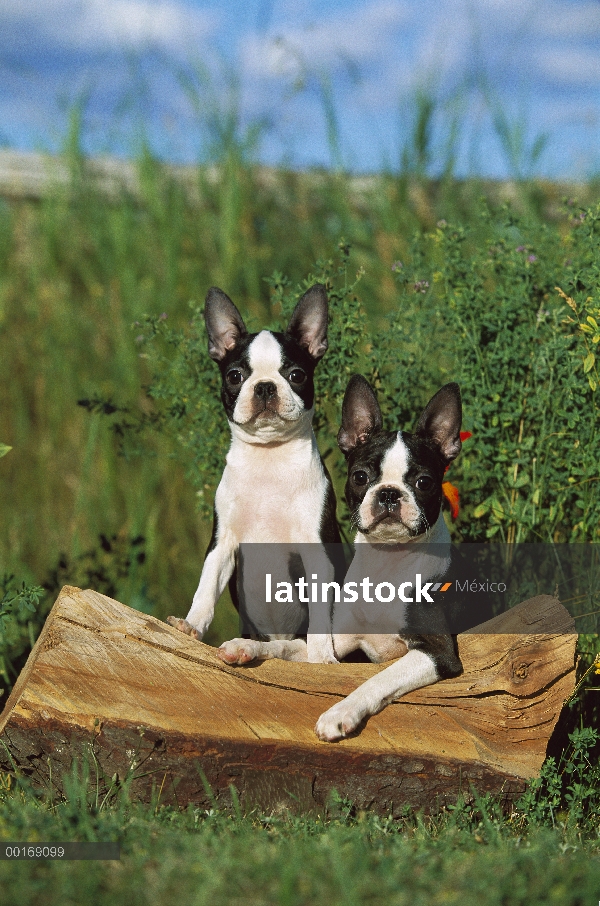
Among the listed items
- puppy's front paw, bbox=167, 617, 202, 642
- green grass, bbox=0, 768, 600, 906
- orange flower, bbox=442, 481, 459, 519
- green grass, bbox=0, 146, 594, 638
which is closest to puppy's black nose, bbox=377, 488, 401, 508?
orange flower, bbox=442, 481, 459, 519

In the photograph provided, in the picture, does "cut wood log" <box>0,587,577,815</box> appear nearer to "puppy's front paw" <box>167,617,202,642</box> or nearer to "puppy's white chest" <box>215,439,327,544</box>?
"puppy's front paw" <box>167,617,202,642</box>

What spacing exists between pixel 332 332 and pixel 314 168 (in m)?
5.00

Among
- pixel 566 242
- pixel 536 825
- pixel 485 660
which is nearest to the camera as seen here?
pixel 536 825

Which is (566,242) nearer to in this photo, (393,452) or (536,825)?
(393,452)

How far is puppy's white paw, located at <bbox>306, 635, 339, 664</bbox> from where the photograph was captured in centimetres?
409

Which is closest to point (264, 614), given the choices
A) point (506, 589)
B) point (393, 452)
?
point (393, 452)

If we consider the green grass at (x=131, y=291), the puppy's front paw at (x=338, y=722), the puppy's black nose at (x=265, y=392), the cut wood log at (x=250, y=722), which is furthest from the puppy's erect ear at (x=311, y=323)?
the green grass at (x=131, y=291)

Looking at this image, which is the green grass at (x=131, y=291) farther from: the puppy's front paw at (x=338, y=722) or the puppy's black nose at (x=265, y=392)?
the puppy's front paw at (x=338, y=722)

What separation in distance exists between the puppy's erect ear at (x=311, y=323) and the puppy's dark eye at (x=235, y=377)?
32cm

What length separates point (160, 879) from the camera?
8.87 ft

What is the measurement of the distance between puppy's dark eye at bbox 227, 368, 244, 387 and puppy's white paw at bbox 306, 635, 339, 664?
112cm

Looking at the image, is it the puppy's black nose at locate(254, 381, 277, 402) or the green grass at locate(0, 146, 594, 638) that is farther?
the green grass at locate(0, 146, 594, 638)

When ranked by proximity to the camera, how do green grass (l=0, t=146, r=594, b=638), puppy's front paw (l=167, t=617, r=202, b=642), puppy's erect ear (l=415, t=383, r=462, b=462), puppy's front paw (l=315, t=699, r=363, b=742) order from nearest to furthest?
puppy's front paw (l=315, t=699, r=363, b=742)
puppy's front paw (l=167, t=617, r=202, b=642)
puppy's erect ear (l=415, t=383, r=462, b=462)
green grass (l=0, t=146, r=594, b=638)

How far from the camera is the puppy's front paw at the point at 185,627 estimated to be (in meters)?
4.02
